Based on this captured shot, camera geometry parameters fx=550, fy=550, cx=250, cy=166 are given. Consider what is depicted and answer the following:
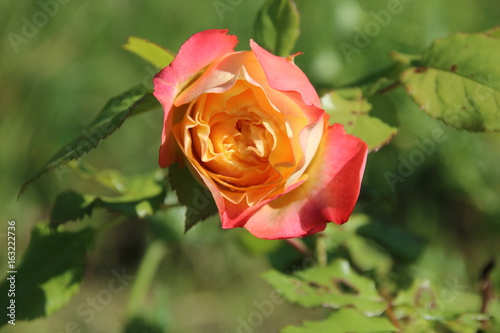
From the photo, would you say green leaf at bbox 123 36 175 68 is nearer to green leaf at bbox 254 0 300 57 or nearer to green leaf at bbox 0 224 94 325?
green leaf at bbox 254 0 300 57

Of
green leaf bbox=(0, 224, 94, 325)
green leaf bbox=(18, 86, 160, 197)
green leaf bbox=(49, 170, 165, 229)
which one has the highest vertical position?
green leaf bbox=(18, 86, 160, 197)

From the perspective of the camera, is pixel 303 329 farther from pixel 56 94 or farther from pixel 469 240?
pixel 56 94

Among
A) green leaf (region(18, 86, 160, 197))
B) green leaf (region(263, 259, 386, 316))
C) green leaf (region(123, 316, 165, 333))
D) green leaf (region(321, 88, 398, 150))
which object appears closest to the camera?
green leaf (region(18, 86, 160, 197))

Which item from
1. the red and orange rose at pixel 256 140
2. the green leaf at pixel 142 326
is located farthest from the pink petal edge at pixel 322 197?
the green leaf at pixel 142 326

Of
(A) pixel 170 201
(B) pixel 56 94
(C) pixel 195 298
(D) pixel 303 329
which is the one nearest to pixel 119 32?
(B) pixel 56 94

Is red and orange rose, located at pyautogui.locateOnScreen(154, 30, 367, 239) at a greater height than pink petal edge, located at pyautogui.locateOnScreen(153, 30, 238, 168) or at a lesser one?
lesser

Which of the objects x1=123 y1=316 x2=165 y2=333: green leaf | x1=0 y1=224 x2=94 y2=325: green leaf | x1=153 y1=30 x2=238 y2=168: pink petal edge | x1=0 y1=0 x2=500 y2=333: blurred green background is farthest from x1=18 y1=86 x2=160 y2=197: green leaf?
x1=0 y1=0 x2=500 y2=333: blurred green background

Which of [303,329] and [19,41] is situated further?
[19,41]
